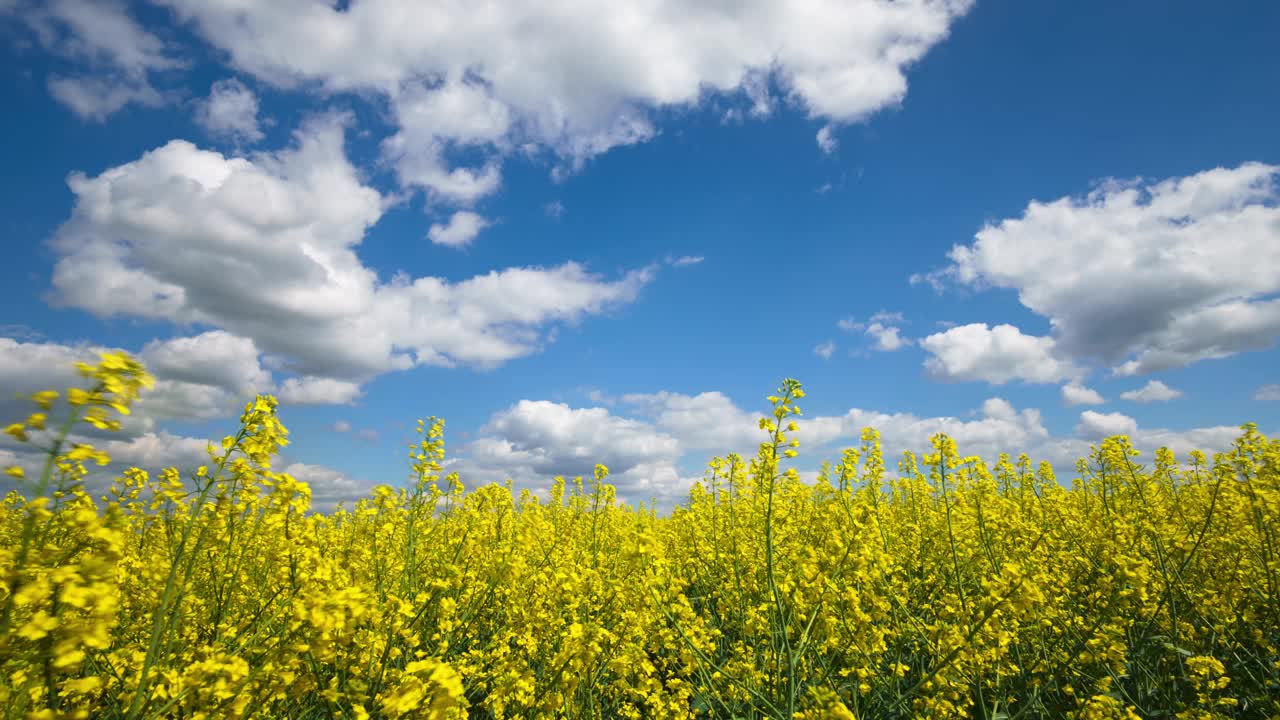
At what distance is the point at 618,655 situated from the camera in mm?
4195

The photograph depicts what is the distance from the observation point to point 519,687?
4.12 meters

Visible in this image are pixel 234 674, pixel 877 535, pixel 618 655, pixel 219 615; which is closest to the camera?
pixel 234 674

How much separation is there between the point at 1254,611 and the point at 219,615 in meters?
9.17

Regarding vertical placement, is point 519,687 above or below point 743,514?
below

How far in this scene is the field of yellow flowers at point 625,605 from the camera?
7.84ft

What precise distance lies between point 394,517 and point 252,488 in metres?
4.00

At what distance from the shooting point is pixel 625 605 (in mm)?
4746

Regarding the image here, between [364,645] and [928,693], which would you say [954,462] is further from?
[364,645]

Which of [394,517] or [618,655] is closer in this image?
[618,655]

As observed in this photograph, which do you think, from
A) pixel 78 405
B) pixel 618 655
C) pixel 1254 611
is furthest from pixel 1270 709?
pixel 78 405

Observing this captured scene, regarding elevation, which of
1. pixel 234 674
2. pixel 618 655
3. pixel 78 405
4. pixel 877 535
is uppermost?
pixel 78 405

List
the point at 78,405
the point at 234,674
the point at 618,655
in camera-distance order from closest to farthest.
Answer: the point at 78,405, the point at 234,674, the point at 618,655

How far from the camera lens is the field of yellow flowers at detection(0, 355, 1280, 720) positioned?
94.0 inches

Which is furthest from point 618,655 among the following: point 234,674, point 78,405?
point 78,405
